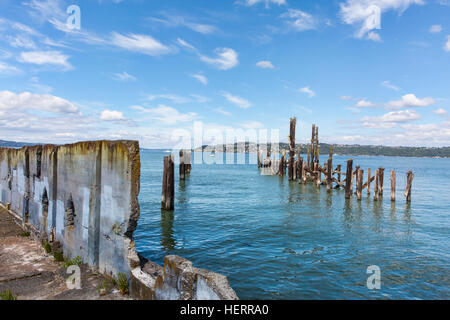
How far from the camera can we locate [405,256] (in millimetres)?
10180

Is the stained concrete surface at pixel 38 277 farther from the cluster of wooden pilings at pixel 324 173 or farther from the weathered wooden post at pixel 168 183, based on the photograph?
the cluster of wooden pilings at pixel 324 173

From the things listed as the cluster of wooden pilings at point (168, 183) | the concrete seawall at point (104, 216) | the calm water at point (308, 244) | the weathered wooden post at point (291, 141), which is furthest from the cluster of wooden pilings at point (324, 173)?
the concrete seawall at point (104, 216)

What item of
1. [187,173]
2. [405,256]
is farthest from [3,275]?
[187,173]

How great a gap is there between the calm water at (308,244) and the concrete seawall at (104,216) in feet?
10.3

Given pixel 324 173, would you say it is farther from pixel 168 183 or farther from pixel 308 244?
pixel 308 244

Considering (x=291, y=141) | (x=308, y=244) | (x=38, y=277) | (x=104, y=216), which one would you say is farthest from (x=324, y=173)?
(x=38, y=277)

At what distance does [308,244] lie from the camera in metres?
11.2

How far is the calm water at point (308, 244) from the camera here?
7.80 metres

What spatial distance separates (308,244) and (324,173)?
1589 centimetres

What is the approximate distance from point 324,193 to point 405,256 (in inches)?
573

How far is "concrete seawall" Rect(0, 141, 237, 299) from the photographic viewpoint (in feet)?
14.4

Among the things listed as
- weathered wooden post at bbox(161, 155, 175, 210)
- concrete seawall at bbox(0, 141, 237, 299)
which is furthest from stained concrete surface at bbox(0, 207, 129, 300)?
weathered wooden post at bbox(161, 155, 175, 210)

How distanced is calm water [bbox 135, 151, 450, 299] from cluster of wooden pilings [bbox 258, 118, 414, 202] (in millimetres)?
1606
